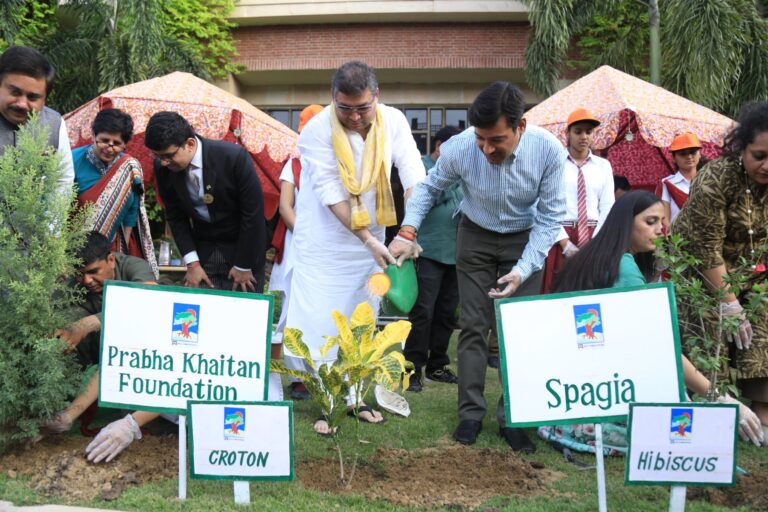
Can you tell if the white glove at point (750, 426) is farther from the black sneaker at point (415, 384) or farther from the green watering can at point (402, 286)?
the black sneaker at point (415, 384)

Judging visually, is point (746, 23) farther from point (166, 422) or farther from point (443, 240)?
point (166, 422)

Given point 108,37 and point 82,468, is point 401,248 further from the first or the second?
point 108,37

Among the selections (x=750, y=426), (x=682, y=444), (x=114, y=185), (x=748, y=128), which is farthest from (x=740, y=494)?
(x=114, y=185)

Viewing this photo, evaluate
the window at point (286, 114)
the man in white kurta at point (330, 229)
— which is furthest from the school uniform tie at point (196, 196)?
the window at point (286, 114)

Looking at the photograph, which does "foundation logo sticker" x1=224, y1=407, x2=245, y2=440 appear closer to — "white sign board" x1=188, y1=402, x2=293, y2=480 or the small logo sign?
"white sign board" x1=188, y1=402, x2=293, y2=480

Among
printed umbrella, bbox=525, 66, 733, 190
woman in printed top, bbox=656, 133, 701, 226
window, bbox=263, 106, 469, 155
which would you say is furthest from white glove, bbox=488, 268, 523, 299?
window, bbox=263, 106, 469, 155

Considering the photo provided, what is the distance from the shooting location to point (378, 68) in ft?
58.6

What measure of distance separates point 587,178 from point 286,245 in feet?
7.59

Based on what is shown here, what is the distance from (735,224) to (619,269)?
0.76 m

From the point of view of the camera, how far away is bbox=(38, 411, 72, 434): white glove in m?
3.36

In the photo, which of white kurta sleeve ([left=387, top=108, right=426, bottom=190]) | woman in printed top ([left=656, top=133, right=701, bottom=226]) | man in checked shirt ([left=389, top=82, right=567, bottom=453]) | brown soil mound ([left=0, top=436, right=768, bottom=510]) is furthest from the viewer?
woman in printed top ([left=656, top=133, right=701, bottom=226])

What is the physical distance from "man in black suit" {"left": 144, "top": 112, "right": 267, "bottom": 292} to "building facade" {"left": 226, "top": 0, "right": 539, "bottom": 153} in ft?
45.0

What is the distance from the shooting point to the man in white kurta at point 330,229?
416cm

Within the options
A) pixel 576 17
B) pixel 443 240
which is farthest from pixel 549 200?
pixel 576 17
